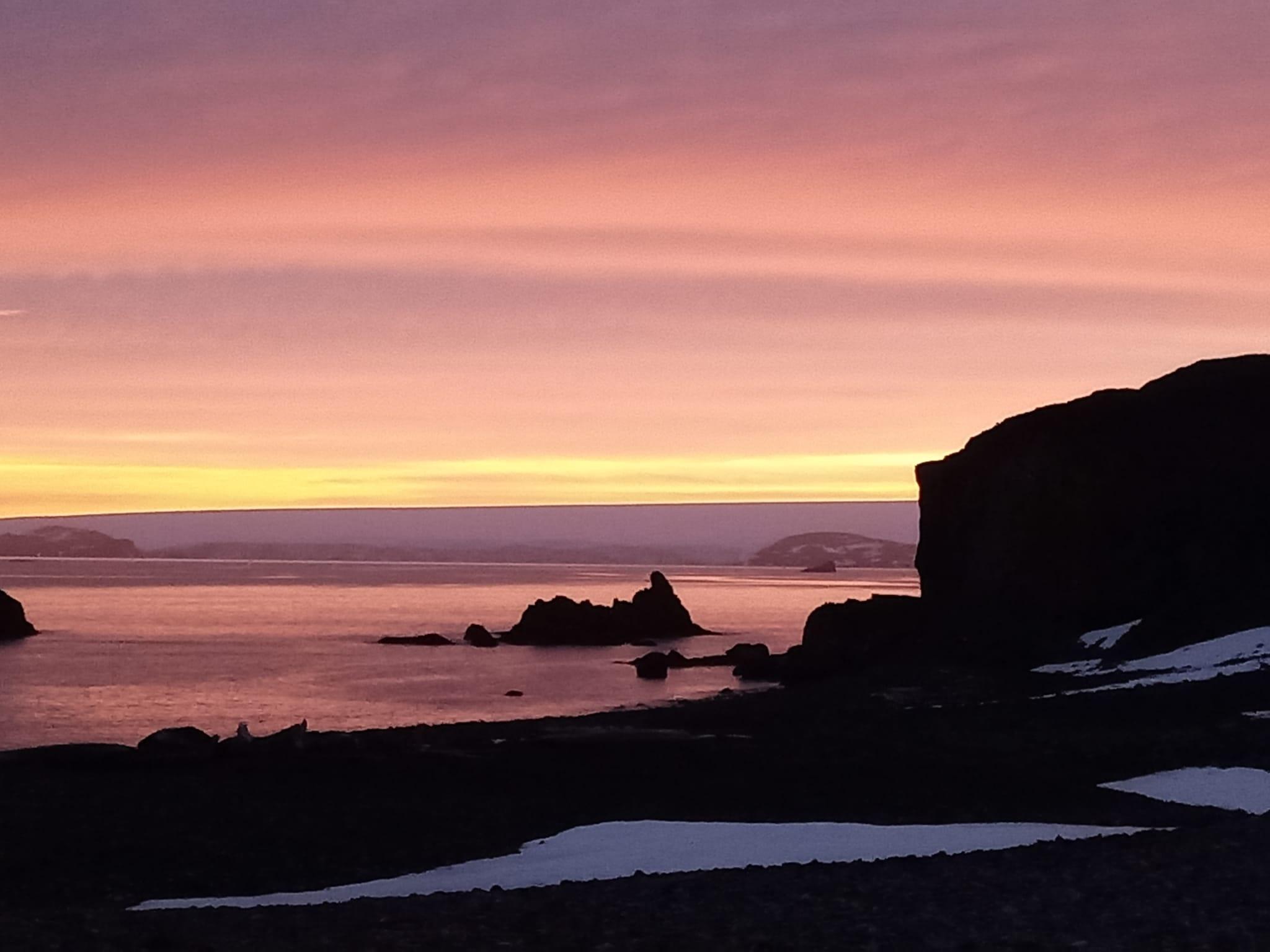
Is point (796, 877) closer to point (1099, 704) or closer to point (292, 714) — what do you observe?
point (1099, 704)

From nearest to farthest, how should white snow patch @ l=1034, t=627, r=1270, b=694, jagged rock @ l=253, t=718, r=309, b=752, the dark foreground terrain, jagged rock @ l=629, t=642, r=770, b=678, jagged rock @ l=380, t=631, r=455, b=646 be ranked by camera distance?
the dark foreground terrain, jagged rock @ l=253, t=718, r=309, b=752, white snow patch @ l=1034, t=627, r=1270, b=694, jagged rock @ l=629, t=642, r=770, b=678, jagged rock @ l=380, t=631, r=455, b=646

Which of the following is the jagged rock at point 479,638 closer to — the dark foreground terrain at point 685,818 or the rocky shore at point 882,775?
the rocky shore at point 882,775

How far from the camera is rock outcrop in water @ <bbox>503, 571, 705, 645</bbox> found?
122 m

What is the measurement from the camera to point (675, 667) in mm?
89125


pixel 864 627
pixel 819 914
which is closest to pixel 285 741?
pixel 819 914

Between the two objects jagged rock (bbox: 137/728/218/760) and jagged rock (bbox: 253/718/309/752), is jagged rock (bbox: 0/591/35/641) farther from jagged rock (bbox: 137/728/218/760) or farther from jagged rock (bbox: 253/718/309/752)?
jagged rock (bbox: 137/728/218/760)

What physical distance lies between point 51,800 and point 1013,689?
32.8m

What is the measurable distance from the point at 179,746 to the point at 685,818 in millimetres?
14816

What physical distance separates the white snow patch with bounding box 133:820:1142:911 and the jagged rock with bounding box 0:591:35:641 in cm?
10857

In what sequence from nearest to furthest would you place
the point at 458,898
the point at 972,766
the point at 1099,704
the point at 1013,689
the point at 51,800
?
the point at 458,898, the point at 51,800, the point at 972,766, the point at 1099,704, the point at 1013,689

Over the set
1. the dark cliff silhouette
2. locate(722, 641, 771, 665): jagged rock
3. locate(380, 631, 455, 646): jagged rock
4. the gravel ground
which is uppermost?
the dark cliff silhouette

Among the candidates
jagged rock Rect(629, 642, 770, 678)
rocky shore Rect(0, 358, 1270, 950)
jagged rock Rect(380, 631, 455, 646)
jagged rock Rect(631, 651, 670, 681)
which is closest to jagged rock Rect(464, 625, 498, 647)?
jagged rock Rect(380, 631, 455, 646)

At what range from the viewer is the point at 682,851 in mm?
19094

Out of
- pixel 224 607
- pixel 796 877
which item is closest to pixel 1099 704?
pixel 796 877
